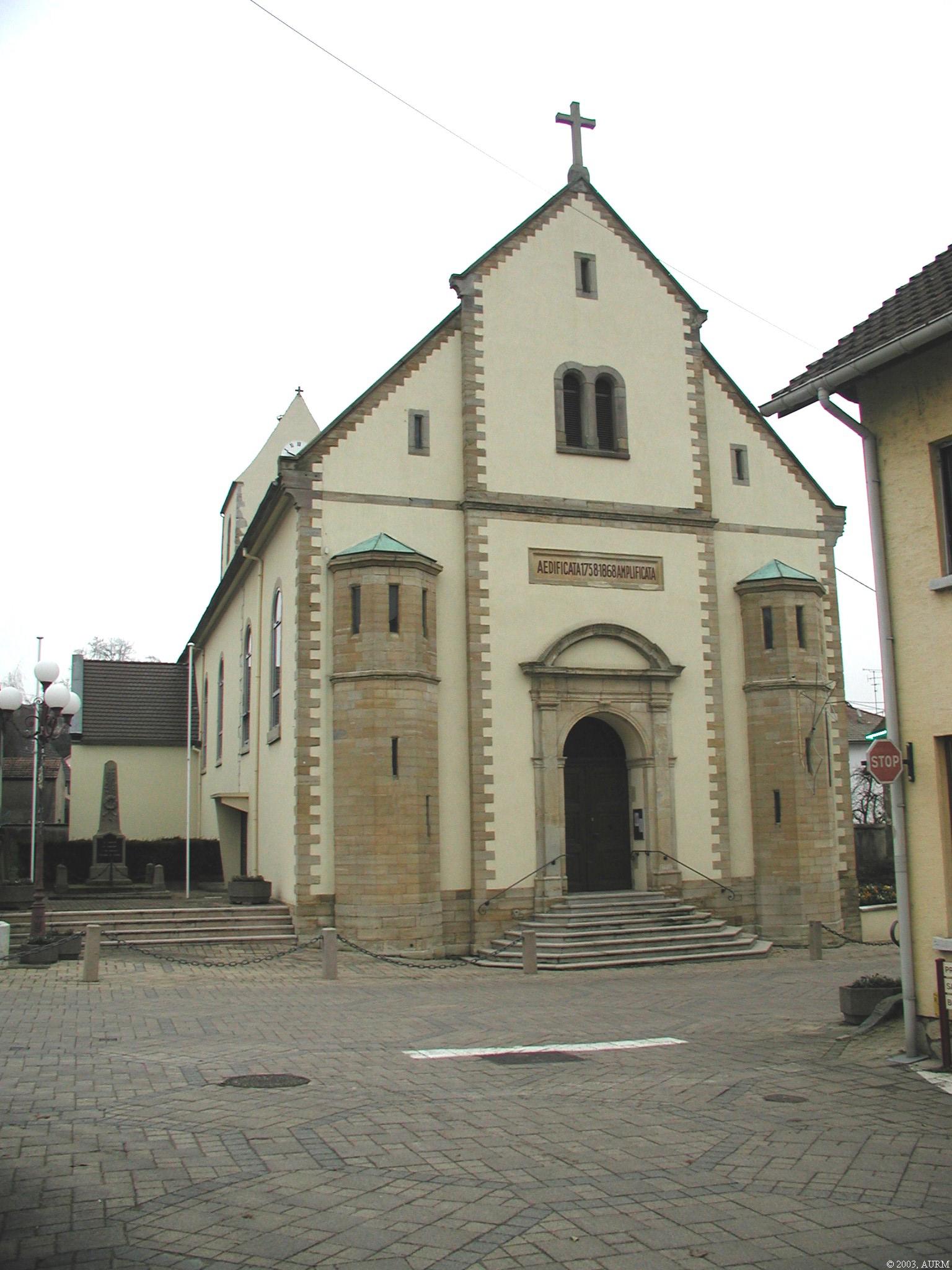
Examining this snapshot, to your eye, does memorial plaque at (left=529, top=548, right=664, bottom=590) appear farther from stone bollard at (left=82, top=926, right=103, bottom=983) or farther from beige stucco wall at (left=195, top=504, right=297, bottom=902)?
stone bollard at (left=82, top=926, right=103, bottom=983)

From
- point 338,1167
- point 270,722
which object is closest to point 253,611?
point 270,722

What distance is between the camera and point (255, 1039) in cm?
1223

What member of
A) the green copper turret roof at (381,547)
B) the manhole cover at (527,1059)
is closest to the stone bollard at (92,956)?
the manhole cover at (527,1059)

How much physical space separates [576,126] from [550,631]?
38.1ft

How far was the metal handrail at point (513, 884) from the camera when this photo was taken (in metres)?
21.9

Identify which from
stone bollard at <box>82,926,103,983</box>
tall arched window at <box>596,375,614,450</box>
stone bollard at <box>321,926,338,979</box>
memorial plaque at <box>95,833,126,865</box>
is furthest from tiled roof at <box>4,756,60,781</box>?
stone bollard at <box>321,926,338,979</box>

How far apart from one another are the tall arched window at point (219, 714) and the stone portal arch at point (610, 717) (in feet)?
46.4

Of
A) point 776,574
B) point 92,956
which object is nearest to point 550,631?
point 776,574

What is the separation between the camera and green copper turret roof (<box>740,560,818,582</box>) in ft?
81.4

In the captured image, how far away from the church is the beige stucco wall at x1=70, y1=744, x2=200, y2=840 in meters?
13.7

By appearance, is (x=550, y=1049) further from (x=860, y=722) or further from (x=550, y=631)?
(x=860, y=722)

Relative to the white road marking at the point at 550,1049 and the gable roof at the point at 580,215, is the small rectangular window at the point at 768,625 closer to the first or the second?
the gable roof at the point at 580,215

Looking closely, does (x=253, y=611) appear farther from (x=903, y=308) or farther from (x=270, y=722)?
(x=903, y=308)

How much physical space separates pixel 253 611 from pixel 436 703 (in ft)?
26.8
